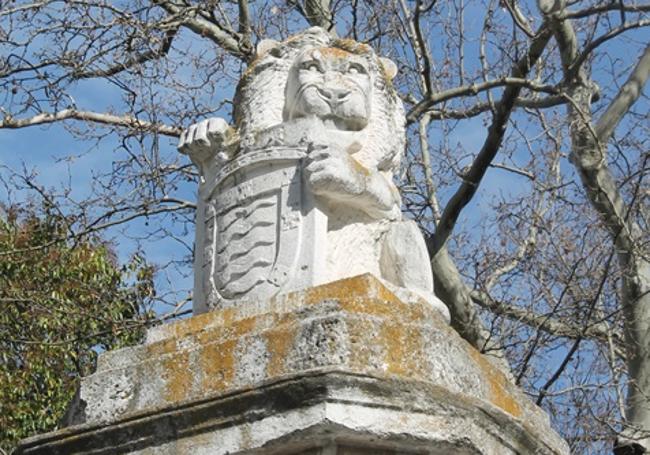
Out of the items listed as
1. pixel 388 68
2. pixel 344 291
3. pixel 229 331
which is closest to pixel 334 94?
pixel 388 68

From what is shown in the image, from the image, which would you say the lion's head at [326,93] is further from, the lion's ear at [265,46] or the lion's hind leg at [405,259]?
the lion's hind leg at [405,259]

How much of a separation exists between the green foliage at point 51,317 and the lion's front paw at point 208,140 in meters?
4.75

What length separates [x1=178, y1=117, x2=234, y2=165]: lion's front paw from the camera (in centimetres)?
551

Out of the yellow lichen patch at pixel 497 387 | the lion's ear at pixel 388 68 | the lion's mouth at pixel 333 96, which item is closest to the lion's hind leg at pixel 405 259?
the yellow lichen patch at pixel 497 387

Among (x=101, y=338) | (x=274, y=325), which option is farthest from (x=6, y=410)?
(x=274, y=325)

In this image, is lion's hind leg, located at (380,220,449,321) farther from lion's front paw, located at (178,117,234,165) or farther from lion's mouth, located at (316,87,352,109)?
lion's front paw, located at (178,117,234,165)

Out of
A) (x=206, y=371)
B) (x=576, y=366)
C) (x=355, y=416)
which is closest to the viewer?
(x=355, y=416)

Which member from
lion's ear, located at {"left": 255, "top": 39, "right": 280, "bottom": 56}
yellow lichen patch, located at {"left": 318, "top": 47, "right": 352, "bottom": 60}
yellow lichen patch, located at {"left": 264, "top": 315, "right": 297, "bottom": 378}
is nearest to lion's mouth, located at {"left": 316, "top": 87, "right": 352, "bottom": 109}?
yellow lichen patch, located at {"left": 318, "top": 47, "right": 352, "bottom": 60}

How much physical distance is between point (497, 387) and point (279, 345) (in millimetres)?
845

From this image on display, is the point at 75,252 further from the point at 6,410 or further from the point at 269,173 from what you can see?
the point at 269,173

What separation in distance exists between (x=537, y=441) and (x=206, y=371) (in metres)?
1.19

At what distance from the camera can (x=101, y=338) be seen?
10852mm

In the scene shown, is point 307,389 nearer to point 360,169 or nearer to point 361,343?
point 361,343

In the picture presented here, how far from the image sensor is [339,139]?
5.40 m
